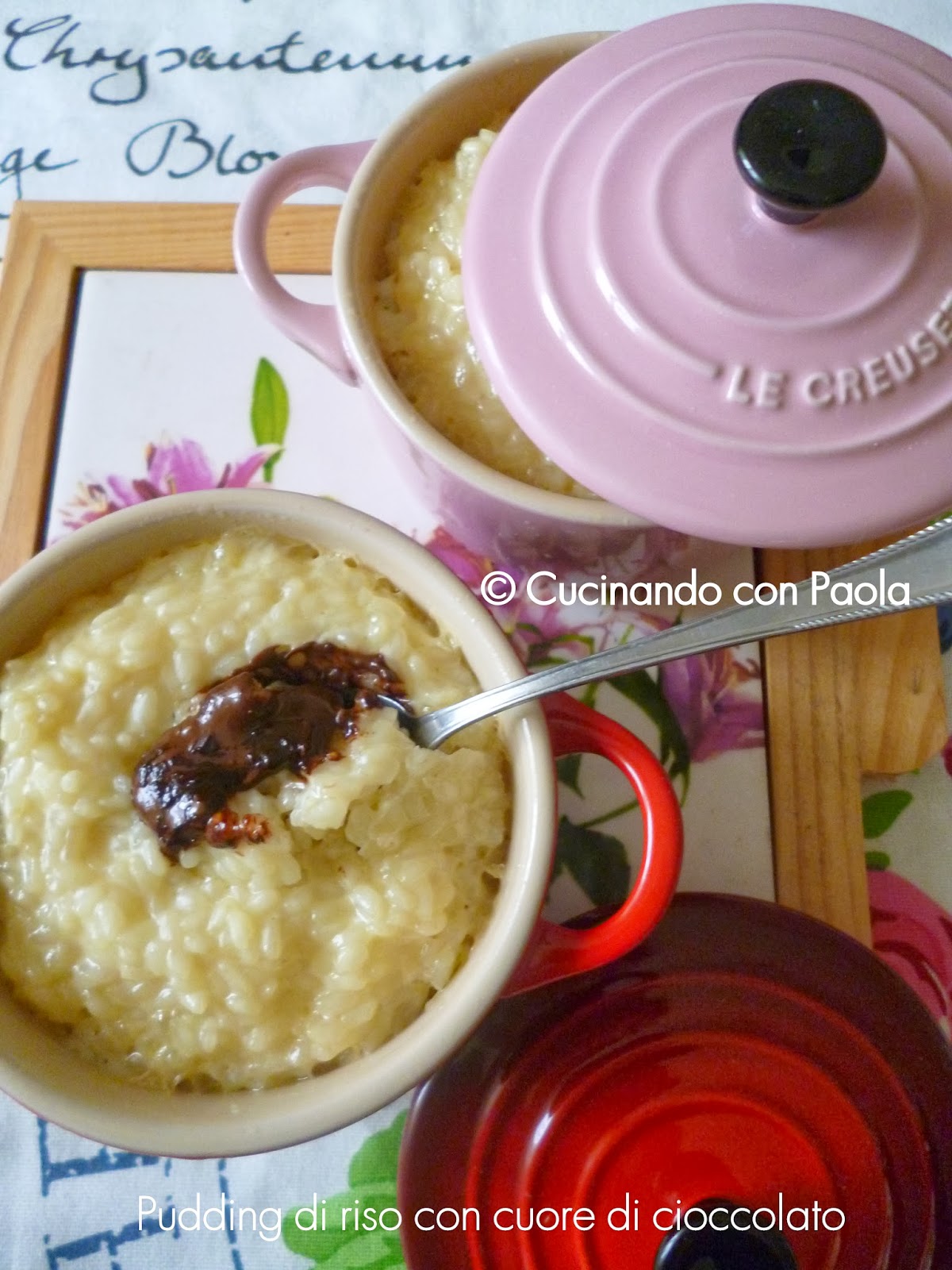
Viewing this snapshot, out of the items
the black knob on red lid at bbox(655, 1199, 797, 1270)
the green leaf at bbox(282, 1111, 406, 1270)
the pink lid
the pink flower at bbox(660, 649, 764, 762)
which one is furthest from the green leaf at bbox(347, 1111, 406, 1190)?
the pink lid

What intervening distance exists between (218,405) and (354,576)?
0.34m

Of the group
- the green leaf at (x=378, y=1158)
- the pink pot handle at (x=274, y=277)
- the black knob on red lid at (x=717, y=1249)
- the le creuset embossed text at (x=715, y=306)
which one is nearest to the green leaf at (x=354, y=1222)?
the green leaf at (x=378, y=1158)

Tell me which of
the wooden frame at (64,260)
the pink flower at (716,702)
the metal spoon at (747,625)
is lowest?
the metal spoon at (747,625)

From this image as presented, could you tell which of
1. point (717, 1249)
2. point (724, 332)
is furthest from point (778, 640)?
point (717, 1249)

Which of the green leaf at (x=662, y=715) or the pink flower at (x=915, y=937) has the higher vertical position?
the green leaf at (x=662, y=715)

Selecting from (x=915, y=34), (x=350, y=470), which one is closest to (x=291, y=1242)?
(x=350, y=470)

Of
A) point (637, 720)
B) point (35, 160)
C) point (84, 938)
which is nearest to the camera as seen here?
point (84, 938)

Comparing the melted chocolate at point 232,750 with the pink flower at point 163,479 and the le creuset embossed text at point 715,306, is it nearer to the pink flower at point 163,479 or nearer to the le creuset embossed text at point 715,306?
Result: the le creuset embossed text at point 715,306

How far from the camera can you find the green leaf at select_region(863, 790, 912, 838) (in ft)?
2.89

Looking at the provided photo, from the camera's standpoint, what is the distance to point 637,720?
2.89ft

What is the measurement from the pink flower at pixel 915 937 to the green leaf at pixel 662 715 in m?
0.19

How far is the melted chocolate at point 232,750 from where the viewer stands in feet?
2.06

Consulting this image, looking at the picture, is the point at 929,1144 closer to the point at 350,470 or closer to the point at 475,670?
the point at 475,670

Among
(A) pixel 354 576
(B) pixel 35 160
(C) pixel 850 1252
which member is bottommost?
(C) pixel 850 1252
